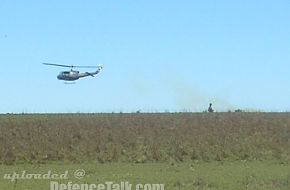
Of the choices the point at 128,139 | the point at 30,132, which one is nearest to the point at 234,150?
the point at 128,139

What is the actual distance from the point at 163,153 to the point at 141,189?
2806 cm

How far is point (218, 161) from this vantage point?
4666 centimetres

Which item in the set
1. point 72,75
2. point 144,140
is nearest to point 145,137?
point 144,140

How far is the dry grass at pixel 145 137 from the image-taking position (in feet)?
161

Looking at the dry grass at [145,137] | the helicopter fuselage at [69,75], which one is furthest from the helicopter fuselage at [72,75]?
the dry grass at [145,137]

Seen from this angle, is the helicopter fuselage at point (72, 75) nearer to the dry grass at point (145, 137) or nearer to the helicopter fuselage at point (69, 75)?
the helicopter fuselage at point (69, 75)

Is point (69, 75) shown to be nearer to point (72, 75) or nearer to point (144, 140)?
point (72, 75)

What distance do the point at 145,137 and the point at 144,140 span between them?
0.71 metres

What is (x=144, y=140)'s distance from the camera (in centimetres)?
5247

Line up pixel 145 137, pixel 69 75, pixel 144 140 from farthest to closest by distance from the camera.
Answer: pixel 69 75, pixel 145 137, pixel 144 140

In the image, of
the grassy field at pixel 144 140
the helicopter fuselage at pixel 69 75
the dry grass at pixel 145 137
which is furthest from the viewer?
the helicopter fuselage at pixel 69 75

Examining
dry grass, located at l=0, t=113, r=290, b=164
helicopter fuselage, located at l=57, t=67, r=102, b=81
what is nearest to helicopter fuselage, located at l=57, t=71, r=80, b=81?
helicopter fuselage, located at l=57, t=67, r=102, b=81

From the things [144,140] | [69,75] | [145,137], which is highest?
[69,75]

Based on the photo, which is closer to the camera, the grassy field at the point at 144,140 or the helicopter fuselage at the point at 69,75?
the grassy field at the point at 144,140
